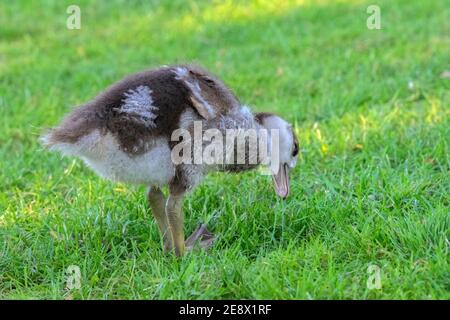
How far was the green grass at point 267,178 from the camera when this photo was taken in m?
4.21

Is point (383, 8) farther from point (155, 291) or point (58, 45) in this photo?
point (155, 291)

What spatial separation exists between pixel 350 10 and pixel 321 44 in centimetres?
132

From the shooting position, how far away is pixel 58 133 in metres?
4.27

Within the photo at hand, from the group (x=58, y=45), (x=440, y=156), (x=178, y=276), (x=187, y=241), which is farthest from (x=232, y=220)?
(x=58, y=45)

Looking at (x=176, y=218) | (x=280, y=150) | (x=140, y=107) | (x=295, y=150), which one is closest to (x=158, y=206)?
(x=176, y=218)

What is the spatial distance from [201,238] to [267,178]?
3.05 feet

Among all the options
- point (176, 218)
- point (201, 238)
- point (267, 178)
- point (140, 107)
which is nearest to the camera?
point (140, 107)

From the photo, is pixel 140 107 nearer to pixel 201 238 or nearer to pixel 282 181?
pixel 201 238

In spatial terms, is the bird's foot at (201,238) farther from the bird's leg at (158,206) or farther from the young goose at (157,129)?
the bird's leg at (158,206)

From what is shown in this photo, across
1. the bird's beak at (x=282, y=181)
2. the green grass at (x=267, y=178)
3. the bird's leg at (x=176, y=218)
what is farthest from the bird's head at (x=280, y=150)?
the bird's leg at (x=176, y=218)

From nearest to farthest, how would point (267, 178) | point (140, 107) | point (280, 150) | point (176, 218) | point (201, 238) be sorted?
1. point (140, 107)
2. point (176, 218)
3. point (201, 238)
4. point (280, 150)
5. point (267, 178)

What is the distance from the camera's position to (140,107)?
4.36 metres

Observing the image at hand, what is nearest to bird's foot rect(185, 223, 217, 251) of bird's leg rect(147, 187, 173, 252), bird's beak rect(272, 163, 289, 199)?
bird's leg rect(147, 187, 173, 252)

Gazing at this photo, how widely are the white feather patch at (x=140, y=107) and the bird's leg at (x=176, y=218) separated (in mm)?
468
